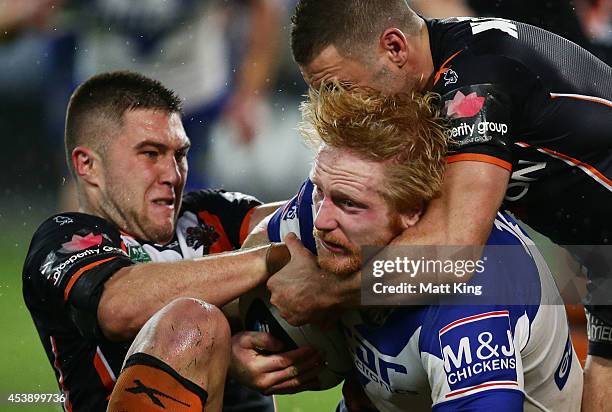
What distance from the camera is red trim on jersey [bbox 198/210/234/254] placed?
2.95 metres

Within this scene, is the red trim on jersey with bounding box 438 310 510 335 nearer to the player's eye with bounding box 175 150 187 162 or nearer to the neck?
the neck

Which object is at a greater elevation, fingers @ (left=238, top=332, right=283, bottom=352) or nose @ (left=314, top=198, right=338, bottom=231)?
nose @ (left=314, top=198, right=338, bottom=231)

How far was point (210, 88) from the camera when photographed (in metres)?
5.45

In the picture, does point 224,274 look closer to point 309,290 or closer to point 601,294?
point 309,290

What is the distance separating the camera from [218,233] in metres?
2.98

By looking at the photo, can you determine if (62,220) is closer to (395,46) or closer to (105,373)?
(105,373)

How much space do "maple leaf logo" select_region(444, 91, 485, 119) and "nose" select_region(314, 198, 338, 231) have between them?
35 cm

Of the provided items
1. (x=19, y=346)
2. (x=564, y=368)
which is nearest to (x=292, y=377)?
(x=564, y=368)

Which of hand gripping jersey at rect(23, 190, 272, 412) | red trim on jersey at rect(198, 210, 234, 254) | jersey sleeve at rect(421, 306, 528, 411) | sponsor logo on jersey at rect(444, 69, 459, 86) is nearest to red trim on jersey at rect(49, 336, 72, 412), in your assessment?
hand gripping jersey at rect(23, 190, 272, 412)

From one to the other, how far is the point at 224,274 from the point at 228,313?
0.63ft

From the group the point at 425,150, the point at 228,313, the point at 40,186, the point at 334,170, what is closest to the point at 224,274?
the point at 228,313

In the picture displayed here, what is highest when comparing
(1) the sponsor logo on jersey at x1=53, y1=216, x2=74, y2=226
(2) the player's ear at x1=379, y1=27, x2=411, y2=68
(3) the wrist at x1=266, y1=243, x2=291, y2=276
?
(2) the player's ear at x1=379, y1=27, x2=411, y2=68

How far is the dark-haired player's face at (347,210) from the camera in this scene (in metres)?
2.01

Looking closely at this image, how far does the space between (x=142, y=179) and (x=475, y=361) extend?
4.58 ft
